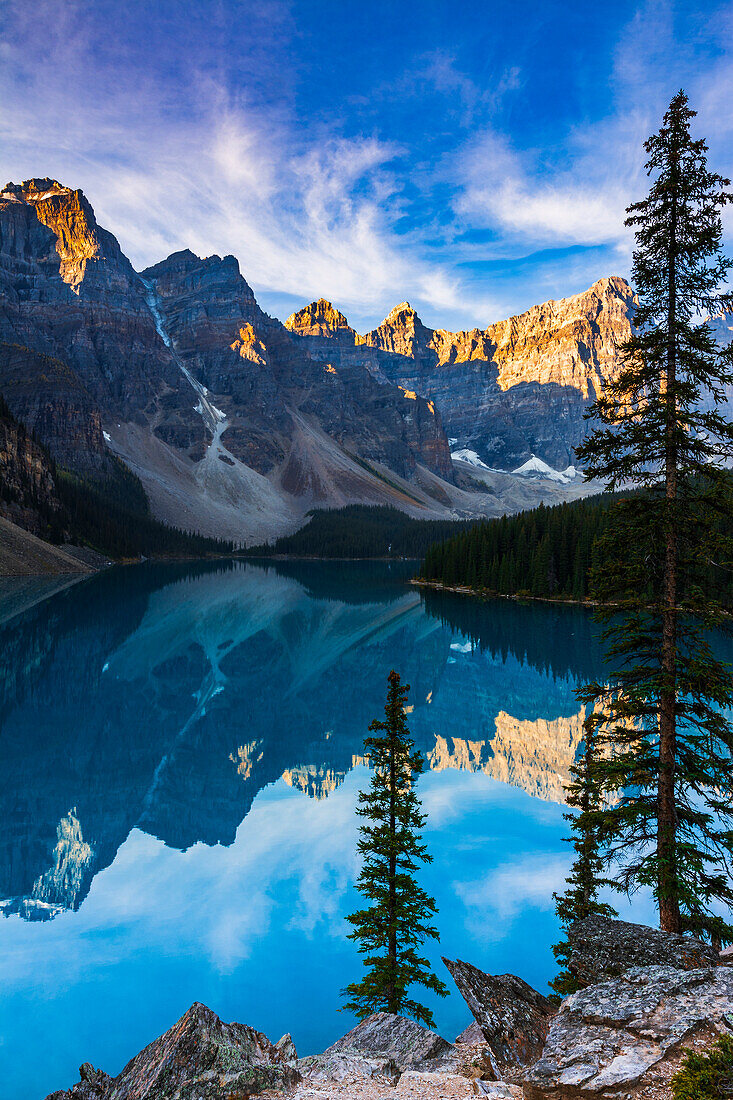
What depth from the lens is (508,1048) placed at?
7.48 meters

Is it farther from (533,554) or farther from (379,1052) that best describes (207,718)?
(533,554)

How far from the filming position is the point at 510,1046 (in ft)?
24.7

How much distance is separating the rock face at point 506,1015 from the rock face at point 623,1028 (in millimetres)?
849

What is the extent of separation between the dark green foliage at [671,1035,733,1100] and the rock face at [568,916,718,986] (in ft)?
11.0

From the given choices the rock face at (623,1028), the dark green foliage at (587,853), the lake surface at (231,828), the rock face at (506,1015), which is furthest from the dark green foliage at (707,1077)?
the lake surface at (231,828)

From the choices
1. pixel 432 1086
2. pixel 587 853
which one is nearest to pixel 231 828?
pixel 587 853

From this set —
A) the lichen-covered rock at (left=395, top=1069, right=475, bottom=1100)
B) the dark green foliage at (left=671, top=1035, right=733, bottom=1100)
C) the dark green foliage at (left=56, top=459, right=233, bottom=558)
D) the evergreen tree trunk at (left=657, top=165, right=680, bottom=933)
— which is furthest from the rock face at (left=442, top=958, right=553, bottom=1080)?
the dark green foliage at (left=56, top=459, right=233, bottom=558)

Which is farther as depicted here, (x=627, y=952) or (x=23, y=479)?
(x=23, y=479)

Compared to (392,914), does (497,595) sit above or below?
above

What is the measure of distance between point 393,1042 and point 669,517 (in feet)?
34.6

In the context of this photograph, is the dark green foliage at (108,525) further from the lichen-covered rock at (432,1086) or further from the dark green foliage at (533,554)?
the lichen-covered rock at (432,1086)

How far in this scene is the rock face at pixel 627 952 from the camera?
8.18m

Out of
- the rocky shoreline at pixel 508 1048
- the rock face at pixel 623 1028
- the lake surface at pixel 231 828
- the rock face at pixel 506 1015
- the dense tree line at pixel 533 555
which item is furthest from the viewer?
the dense tree line at pixel 533 555

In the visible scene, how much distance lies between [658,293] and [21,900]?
73.5 ft
